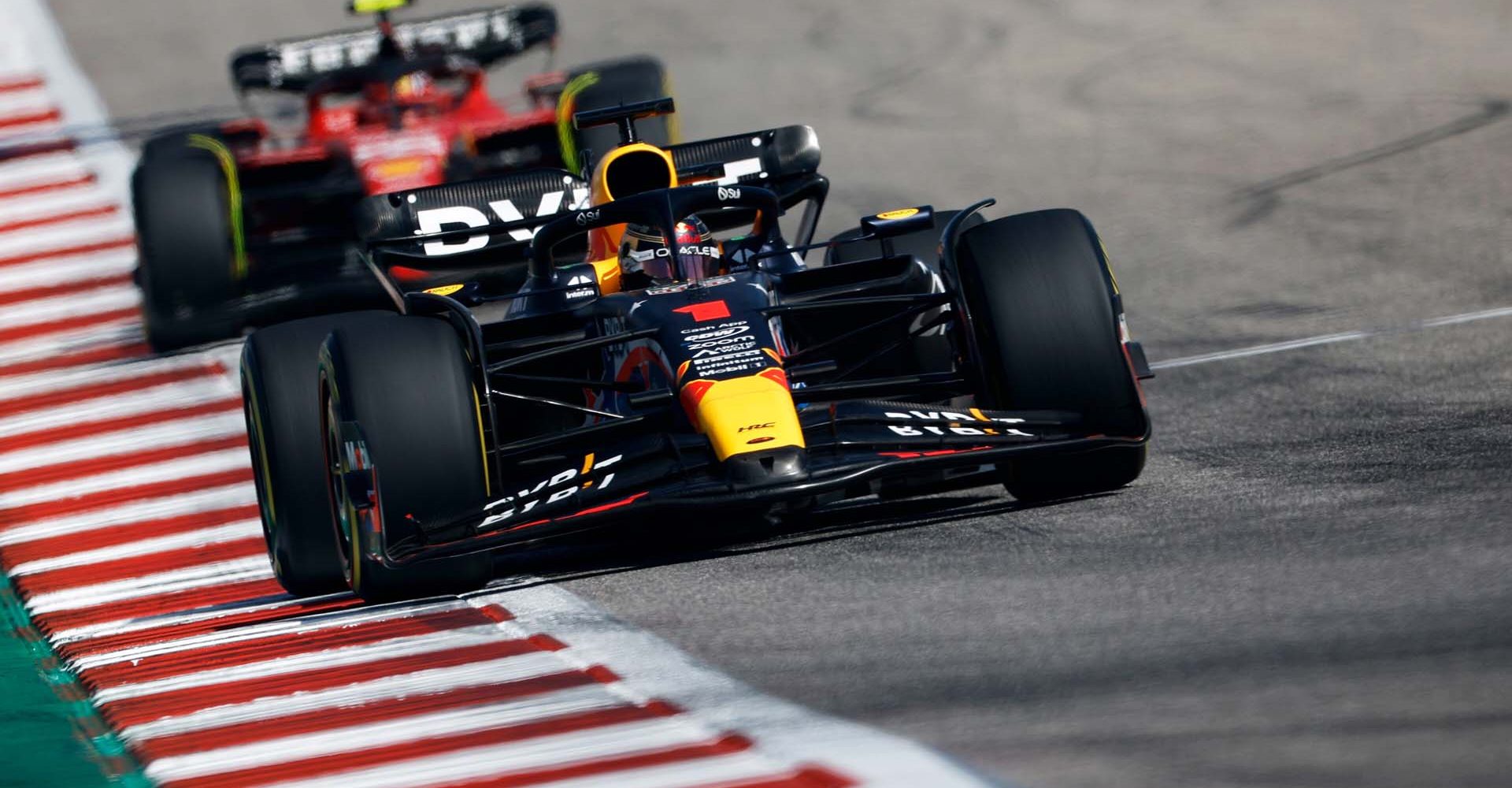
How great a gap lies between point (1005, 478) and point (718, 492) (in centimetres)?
128

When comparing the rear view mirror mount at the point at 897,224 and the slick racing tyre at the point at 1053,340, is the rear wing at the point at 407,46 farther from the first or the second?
the slick racing tyre at the point at 1053,340

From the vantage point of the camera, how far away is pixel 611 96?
44.0ft

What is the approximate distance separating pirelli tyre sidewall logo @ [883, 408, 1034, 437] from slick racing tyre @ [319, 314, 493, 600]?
51.6 inches

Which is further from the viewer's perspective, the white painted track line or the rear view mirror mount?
the white painted track line

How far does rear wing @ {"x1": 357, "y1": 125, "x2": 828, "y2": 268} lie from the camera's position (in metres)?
8.27

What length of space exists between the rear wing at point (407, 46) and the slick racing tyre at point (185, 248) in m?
2.35

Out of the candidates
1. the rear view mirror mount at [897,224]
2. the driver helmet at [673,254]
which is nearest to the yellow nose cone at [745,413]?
the driver helmet at [673,254]

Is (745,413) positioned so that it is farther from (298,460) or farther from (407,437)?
(298,460)

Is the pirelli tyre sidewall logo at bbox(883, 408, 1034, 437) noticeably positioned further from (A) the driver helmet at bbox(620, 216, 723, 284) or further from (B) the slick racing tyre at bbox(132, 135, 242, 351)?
(B) the slick racing tyre at bbox(132, 135, 242, 351)

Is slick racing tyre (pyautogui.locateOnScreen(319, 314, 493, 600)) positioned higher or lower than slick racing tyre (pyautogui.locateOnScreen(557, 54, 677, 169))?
lower

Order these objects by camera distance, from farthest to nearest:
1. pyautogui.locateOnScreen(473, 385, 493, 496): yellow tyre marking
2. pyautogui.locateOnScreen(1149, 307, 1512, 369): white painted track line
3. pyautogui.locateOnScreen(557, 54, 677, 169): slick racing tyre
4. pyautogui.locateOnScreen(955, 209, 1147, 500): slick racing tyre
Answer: pyautogui.locateOnScreen(557, 54, 677, 169): slick racing tyre → pyautogui.locateOnScreen(1149, 307, 1512, 369): white painted track line → pyautogui.locateOnScreen(955, 209, 1147, 500): slick racing tyre → pyautogui.locateOnScreen(473, 385, 493, 496): yellow tyre marking

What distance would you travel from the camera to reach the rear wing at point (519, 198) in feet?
27.1

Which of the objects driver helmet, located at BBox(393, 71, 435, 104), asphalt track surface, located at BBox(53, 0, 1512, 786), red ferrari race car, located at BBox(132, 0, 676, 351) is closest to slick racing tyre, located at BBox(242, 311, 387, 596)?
asphalt track surface, located at BBox(53, 0, 1512, 786)

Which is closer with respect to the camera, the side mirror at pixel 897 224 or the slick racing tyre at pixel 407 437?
the slick racing tyre at pixel 407 437
